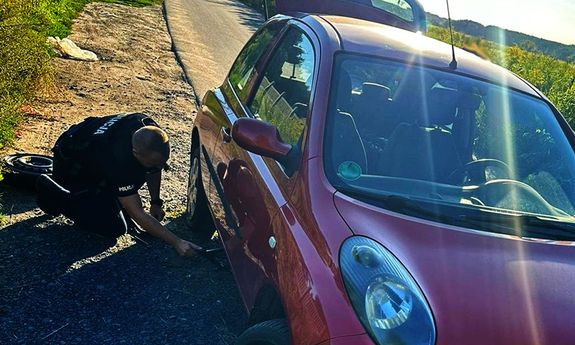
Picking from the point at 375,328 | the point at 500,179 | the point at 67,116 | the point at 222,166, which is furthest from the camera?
the point at 67,116

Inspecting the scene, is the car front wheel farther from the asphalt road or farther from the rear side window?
the asphalt road

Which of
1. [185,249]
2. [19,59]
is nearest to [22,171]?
[185,249]

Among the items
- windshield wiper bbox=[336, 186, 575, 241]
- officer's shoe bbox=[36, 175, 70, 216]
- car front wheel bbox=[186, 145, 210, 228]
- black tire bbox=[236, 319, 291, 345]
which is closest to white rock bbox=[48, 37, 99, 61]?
car front wheel bbox=[186, 145, 210, 228]

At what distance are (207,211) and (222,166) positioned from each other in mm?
972

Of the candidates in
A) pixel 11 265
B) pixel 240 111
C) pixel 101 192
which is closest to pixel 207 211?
pixel 101 192

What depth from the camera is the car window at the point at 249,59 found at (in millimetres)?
3947

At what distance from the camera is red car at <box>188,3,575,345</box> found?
197 cm

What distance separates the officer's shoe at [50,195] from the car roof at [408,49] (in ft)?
6.98

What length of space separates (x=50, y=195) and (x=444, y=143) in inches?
109

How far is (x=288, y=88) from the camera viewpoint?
325 cm

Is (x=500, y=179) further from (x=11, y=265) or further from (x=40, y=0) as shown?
(x=40, y=0)

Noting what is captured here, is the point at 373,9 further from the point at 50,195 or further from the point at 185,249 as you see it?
the point at 50,195

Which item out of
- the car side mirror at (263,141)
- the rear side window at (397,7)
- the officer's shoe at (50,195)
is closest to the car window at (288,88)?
the car side mirror at (263,141)

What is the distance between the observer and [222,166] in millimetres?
3568
